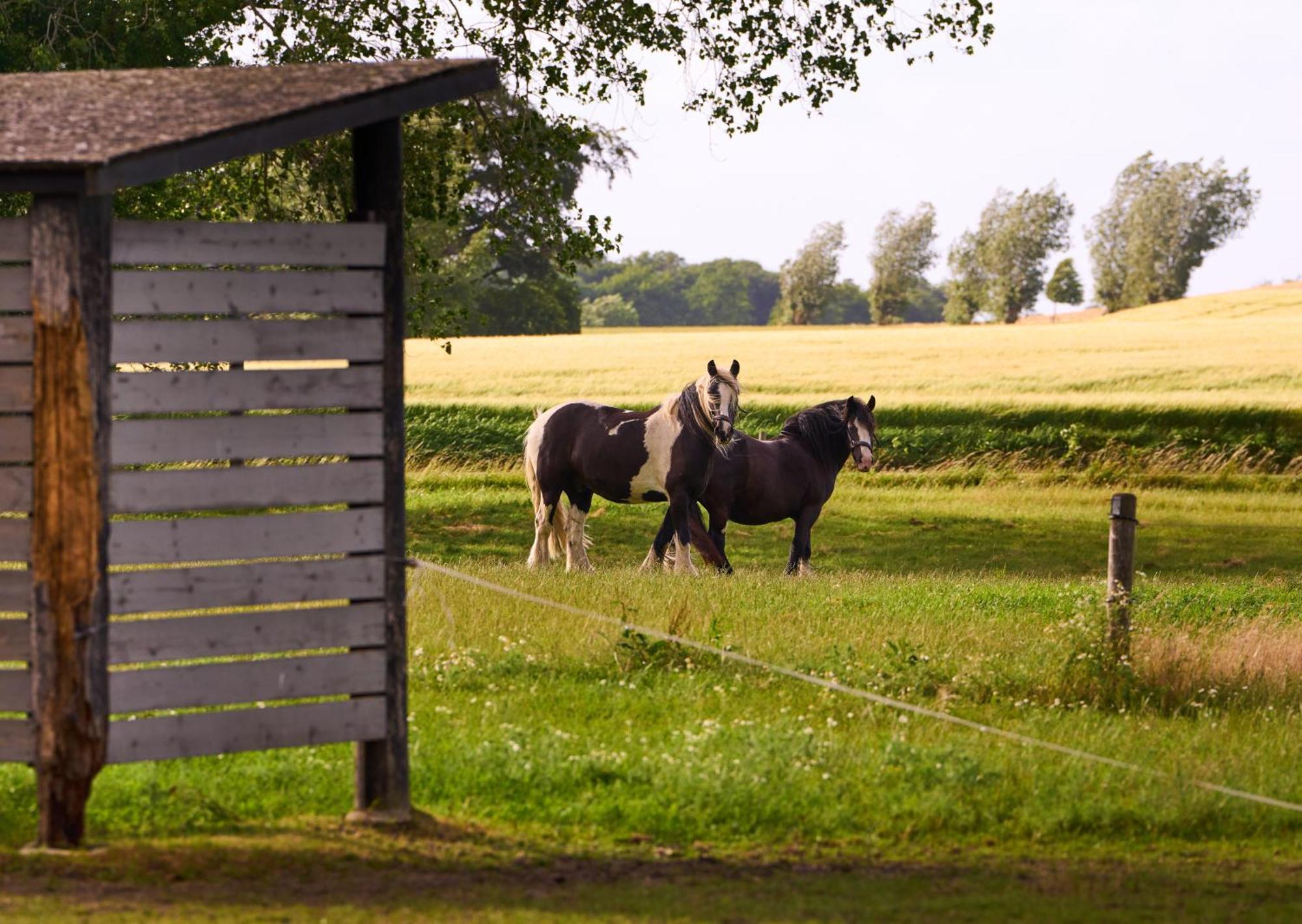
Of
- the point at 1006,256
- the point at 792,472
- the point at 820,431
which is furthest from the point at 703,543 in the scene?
the point at 1006,256

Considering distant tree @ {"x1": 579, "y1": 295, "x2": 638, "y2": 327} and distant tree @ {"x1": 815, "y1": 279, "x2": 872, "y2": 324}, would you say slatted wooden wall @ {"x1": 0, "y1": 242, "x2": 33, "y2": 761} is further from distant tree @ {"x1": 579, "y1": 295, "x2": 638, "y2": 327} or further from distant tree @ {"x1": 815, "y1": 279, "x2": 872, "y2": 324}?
distant tree @ {"x1": 815, "y1": 279, "x2": 872, "y2": 324}

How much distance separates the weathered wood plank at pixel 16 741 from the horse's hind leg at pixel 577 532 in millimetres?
9975

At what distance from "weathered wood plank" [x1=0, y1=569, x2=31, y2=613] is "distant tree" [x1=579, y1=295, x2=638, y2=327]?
119347 mm

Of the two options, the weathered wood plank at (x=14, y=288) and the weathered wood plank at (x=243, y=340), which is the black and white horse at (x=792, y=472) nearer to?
the weathered wood plank at (x=243, y=340)

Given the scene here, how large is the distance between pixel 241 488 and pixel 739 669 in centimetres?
440

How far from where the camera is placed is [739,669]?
10.4m

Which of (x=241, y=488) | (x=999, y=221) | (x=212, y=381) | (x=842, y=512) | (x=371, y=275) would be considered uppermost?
(x=999, y=221)

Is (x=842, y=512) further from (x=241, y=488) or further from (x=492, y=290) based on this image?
(x=492, y=290)

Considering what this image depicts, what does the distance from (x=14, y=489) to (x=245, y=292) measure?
1.36 m

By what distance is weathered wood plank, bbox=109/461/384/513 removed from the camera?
676cm

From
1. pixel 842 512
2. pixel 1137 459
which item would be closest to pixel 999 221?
pixel 1137 459

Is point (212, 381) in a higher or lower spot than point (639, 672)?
higher

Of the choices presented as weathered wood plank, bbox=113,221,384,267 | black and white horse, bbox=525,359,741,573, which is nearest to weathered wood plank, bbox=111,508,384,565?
weathered wood plank, bbox=113,221,384,267

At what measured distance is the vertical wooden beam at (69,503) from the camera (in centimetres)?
646
